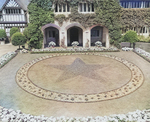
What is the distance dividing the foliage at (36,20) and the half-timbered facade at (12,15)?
34.4 feet

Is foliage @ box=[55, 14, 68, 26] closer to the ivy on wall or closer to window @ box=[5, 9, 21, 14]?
the ivy on wall

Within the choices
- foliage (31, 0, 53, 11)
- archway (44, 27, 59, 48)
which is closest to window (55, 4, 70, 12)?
foliage (31, 0, 53, 11)

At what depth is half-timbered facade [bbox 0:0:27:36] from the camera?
34.9m

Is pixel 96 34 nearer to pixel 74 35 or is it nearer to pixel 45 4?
pixel 74 35

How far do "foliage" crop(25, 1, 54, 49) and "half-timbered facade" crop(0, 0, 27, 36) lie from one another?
10487 millimetres

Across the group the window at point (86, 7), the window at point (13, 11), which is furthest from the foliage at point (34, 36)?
the window at point (13, 11)

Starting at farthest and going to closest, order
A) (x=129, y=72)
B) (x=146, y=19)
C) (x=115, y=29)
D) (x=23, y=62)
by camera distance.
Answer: (x=146, y=19)
(x=115, y=29)
(x=23, y=62)
(x=129, y=72)

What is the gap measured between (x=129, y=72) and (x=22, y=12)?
27885 mm

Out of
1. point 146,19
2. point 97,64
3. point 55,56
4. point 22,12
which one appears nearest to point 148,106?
point 97,64

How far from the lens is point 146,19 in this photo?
30.5 m

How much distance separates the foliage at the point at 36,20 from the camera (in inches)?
1033

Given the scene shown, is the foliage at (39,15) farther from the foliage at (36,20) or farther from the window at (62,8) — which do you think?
the window at (62,8)

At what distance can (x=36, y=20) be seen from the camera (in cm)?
2656

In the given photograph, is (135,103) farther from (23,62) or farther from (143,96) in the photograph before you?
(23,62)
